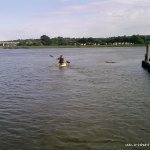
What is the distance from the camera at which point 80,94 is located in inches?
1157

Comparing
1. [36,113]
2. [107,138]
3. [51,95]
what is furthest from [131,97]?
[107,138]

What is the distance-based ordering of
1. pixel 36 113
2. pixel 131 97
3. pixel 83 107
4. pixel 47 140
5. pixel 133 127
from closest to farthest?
pixel 47 140, pixel 133 127, pixel 36 113, pixel 83 107, pixel 131 97

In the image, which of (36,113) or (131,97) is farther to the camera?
(131,97)

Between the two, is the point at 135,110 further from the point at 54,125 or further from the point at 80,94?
the point at 80,94

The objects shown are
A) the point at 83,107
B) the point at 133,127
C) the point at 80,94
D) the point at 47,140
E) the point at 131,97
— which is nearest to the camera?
the point at 47,140

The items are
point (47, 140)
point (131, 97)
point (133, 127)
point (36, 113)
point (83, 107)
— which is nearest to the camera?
point (47, 140)

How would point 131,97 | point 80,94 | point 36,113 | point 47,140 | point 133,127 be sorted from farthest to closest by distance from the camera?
1. point 80,94
2. point 131,97
3. point 36,113
4. point 133,127
5. point 47,140

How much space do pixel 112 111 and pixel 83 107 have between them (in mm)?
2412

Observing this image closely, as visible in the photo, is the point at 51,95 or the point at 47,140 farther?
the point at 51,95

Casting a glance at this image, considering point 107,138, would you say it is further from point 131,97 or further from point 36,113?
point 131,97

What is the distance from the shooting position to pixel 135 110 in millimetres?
22297

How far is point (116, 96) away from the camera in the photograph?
2784 centimetres

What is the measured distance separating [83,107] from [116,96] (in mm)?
5127

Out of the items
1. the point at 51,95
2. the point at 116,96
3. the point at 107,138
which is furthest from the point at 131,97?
the point at 107,138
